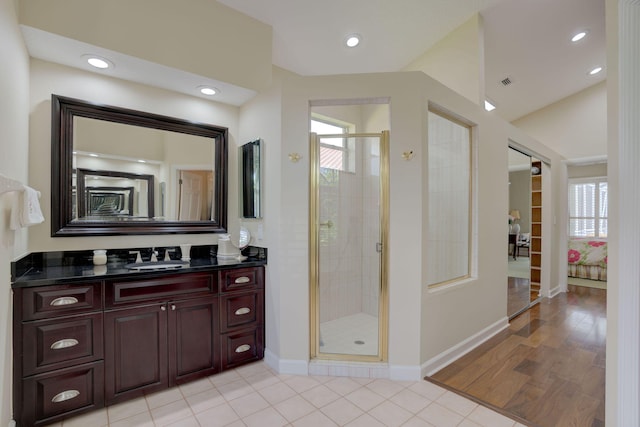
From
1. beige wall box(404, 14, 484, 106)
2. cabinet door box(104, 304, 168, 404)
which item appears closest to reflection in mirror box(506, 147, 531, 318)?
beige wall box(404, 14, 484, 106)

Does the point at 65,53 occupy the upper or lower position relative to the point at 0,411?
upper

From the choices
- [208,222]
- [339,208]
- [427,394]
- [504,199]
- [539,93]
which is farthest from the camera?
[539,93]

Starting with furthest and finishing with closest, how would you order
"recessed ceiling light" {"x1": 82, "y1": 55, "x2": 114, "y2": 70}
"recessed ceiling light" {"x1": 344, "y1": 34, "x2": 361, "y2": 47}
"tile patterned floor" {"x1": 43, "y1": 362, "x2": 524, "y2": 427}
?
1. "recessed ceiling light" {"x1": 344, "y1": 34, "x2": 361, "y2": 47}
2. "recessed ceiling light" {"x1": 82, "y1": 55, "x2": 114, "y2": 70}
3. "tile patterned floor" {"x1": 43, "y1": 362, "x2": 524, "y2": 427}

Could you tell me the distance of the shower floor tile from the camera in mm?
2496

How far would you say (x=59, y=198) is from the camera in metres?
2.19

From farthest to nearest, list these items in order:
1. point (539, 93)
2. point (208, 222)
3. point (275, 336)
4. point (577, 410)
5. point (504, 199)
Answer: point (539, 93)
point (504, 199)
point (208, 222)
point (275, 336)
point (577, 410)

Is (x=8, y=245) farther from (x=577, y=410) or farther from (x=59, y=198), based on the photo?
(x=577, y=410)

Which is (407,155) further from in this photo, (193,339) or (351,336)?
(193,339)

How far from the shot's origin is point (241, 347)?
8.28 ft

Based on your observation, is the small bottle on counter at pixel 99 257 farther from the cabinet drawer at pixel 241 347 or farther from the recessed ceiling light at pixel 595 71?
the recessed ceiling light at pixel 595 71

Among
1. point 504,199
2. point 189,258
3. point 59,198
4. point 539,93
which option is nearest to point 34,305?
point 59,198

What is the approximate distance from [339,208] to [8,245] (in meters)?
2.21

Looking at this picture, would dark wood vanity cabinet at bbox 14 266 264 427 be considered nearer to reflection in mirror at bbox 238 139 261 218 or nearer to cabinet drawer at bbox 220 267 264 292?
cabinet drawer at bbox 220 267 264 292

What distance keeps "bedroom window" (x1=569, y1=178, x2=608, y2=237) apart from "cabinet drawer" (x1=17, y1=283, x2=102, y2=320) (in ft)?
30.1
